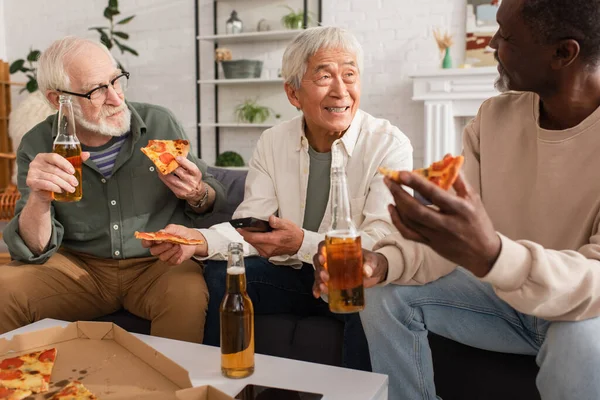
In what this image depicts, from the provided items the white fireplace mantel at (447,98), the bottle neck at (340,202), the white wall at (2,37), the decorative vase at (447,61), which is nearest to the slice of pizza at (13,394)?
the bottle neck at (340,202)

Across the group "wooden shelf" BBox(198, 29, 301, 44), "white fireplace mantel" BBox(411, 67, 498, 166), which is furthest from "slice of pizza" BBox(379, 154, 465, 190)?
"wooden shelf" BBox(198, 29, 301, 44)

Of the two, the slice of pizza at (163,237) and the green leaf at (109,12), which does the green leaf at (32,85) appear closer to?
the green leaf at (109,12)

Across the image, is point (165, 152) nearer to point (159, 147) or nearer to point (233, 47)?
point (159, 147)

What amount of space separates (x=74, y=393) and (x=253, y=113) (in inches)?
183

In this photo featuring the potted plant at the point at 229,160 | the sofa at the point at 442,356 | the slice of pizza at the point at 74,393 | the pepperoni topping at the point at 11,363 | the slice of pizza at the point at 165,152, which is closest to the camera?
the slice of pizza at the point at 74,393

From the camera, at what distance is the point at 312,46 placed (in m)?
2.15

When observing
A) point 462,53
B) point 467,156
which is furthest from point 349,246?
point 462,53

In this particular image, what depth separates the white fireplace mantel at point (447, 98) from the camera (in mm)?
4801

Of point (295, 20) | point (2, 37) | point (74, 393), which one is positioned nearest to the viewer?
point (74, 393)

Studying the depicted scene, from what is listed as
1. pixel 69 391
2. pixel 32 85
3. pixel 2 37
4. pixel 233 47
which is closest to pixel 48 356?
pixel 69 391

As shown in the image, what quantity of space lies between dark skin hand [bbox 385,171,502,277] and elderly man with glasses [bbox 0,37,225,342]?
1.02 m

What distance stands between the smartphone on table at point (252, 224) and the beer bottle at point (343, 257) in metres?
0.38

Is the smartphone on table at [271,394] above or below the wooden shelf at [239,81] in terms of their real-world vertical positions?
below

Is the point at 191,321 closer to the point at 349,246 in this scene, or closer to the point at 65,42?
the point at 349,246
